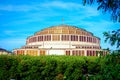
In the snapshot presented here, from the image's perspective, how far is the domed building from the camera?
78000 mm

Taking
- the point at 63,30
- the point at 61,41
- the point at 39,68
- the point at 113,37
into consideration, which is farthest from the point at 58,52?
the point at 113,37

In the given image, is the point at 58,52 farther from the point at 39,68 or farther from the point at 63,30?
the point at 39,68

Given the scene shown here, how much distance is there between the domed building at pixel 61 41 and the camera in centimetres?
7800

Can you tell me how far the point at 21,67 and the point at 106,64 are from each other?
57.2ft

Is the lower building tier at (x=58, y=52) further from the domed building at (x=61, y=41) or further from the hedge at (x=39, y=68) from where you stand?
the hedge at (x=39, y=68)

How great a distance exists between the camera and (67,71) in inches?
901

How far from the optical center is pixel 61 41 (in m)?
81.6

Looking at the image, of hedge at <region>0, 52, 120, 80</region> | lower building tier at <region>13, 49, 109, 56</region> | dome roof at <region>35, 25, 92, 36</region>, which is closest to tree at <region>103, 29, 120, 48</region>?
hedge at <region>0, 52, 120, 80</region>

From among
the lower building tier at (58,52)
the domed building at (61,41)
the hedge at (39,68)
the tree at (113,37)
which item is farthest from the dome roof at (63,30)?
the tree at (113,37)

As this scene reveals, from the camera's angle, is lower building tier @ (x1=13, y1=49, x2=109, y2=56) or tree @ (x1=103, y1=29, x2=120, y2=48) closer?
tree @ (x1=103, y1=29, x2=120, y2=48)

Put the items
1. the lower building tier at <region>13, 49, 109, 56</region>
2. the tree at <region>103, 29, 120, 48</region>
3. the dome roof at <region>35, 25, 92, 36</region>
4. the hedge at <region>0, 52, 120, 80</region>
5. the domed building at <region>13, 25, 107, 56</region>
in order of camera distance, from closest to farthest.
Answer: the tree at <region>103, 29, 120, 48</region>, the hedge at <region>0, 52, 120, 80</region>, the lower building tier at <region>13, 49, 109, 56</region>, the domed building at <region>13, 25, 107, 56</region>, the dome roof at <region>35, 25, 92, 36</region>

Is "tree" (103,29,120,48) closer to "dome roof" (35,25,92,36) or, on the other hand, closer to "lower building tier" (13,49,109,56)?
"lower building tier" (13,49,109,56)

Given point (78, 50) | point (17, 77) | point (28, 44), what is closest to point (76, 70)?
point (17, 77)

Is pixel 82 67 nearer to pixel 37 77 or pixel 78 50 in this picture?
pixel 37 77
